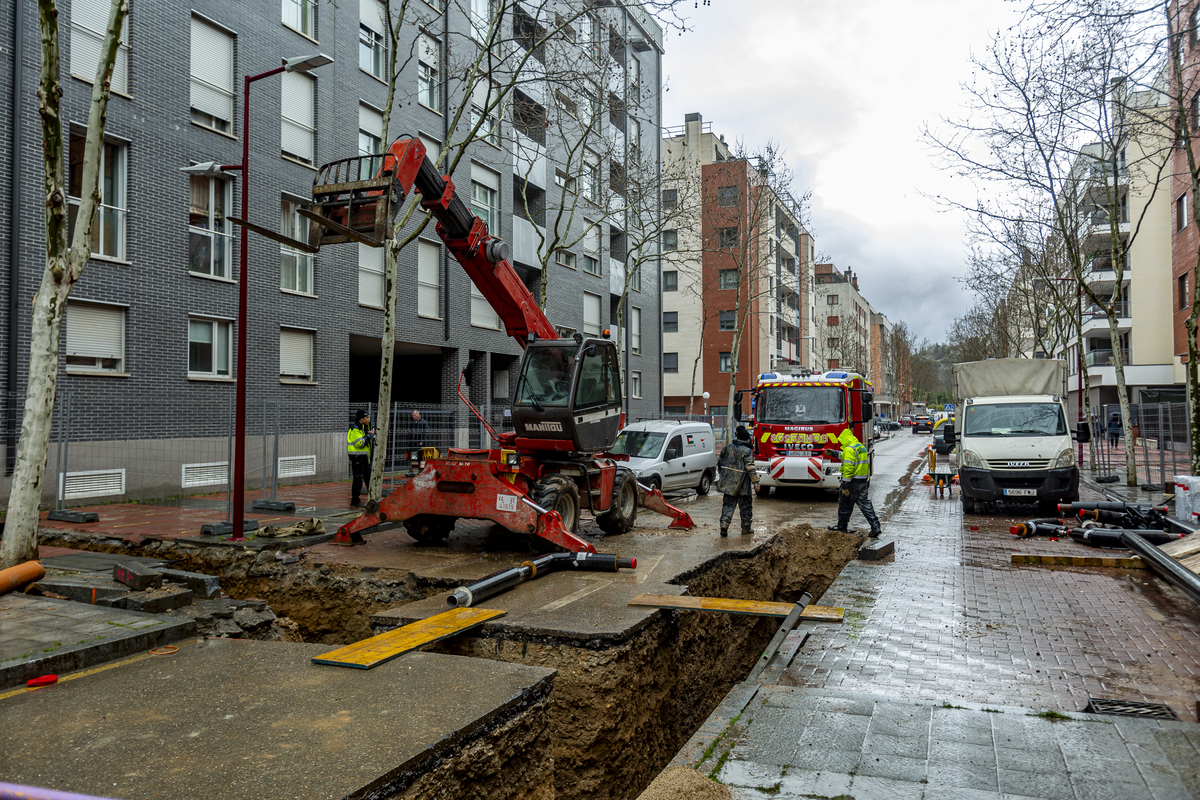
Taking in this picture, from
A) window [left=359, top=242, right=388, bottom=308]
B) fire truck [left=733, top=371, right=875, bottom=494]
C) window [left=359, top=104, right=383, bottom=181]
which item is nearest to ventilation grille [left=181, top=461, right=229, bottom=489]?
window [left=359, top=242, right=388, bottom=308]

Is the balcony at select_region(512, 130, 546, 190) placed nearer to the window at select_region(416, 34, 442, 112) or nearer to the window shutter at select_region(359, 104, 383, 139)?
the window at select_region(416, 34, 442, 112)

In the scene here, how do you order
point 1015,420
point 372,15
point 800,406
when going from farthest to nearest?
point 372,15
point 800,406
point 1015,420

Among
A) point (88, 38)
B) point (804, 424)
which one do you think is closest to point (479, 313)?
point (804, 424)

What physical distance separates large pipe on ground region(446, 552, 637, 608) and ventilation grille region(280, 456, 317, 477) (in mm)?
10801

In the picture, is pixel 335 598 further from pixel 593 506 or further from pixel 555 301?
pixel 555 301

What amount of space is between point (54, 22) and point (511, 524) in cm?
658

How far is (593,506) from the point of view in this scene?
10352 millimetres

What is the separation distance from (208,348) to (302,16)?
8471mm

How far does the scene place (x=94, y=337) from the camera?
14078 mm

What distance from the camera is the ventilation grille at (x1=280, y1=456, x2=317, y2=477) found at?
1688 centimetres

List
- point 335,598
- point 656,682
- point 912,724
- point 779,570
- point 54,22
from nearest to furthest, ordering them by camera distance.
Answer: point 912,724 → point 656,682 → point 54,22 → point 335,598 → point 779,570

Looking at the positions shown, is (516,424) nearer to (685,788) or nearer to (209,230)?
(685,788)

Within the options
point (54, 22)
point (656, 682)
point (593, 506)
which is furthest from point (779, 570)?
point (54, 22)

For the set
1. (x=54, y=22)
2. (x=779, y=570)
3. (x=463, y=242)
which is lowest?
(x=779, y=570)
